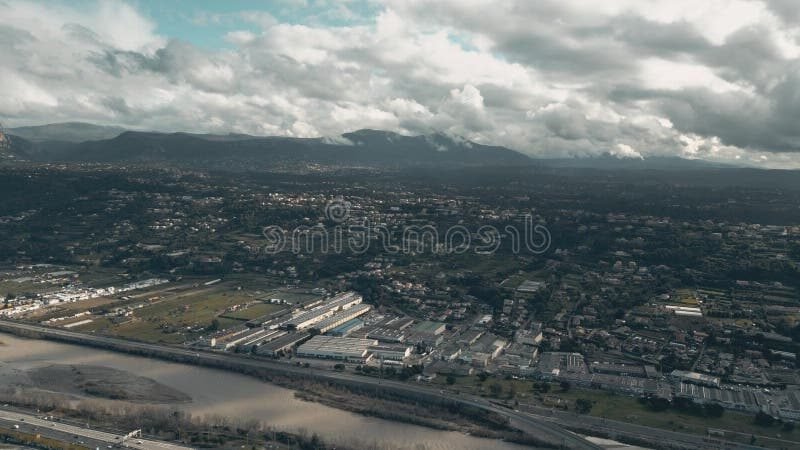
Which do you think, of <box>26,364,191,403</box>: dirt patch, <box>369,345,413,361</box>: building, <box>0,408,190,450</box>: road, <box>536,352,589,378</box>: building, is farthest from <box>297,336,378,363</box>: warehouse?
<box>0,408,190,450</box>: road

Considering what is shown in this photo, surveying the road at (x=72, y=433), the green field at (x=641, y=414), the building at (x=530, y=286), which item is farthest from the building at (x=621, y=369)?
the road at (x=72, y=433)

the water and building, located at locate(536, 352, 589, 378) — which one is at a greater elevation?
building, located at locate(536, 352, 589, 378)

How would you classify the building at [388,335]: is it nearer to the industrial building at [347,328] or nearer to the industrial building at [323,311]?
the industrial building at [347,328]

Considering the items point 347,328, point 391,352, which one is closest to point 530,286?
point 347,328

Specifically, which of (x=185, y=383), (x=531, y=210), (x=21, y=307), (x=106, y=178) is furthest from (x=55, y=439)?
(x=106, y=178)

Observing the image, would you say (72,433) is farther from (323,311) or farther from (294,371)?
(323,311)

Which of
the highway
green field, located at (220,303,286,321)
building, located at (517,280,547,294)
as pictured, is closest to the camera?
the highway

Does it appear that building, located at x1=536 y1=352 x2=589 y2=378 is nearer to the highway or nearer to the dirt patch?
the highway
